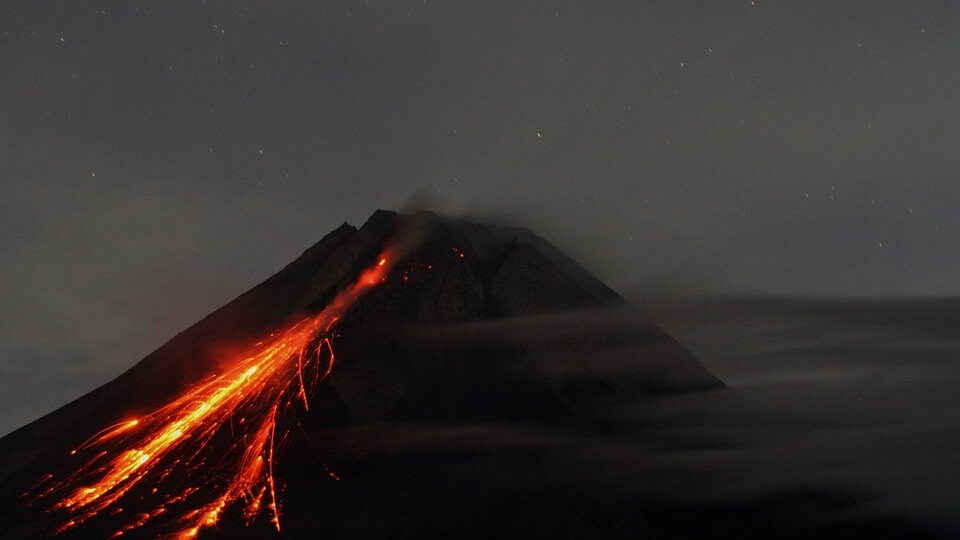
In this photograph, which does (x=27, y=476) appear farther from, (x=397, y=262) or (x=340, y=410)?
(x=397, y=262)

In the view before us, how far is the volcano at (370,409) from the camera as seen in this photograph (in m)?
32.1

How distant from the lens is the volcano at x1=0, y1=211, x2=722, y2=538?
3212 cm

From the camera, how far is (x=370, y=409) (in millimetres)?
37875

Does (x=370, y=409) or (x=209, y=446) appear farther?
(x=370, y=409)

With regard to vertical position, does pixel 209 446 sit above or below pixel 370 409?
above

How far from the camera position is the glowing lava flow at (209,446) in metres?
32.0

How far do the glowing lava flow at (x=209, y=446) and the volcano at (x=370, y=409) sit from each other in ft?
0.32

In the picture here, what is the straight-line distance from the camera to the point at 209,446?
3572 cm

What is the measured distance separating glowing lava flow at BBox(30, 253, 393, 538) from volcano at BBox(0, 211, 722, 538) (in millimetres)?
96

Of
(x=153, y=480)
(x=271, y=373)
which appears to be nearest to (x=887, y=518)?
(x=271, y=373)

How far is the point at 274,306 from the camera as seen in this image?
46.1 meters

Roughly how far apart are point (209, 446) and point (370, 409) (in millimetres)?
6963

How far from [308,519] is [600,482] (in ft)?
41.5

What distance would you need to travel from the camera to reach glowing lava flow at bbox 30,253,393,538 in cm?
3203
